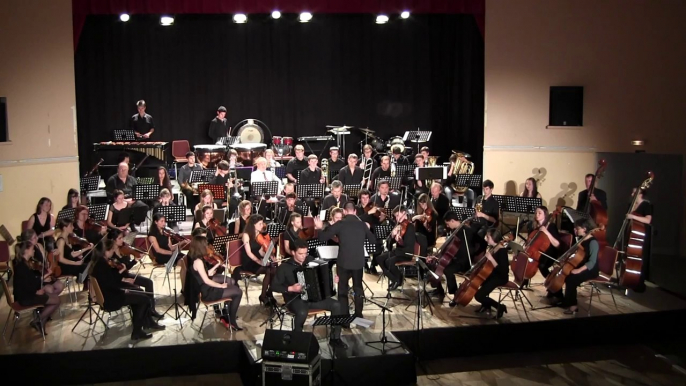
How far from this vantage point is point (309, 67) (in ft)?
61.4

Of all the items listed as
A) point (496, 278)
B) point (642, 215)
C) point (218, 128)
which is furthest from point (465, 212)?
point (218, 128)

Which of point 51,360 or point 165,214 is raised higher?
point 165,214

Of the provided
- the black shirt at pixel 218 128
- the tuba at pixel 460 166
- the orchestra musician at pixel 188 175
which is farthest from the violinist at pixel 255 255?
the black shirt at pixel 218 128

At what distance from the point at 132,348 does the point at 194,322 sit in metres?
1.13

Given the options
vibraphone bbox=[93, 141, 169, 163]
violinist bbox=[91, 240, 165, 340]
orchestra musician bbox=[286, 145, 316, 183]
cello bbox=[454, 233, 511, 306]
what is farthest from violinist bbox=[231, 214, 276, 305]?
vibraphone bbox=[93, 141, 169, 163]

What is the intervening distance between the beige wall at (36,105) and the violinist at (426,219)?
7007 mm

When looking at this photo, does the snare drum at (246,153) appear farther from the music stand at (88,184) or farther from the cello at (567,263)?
the cello at (567,263)

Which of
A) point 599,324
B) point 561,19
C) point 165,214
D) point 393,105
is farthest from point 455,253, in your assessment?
point 393,105

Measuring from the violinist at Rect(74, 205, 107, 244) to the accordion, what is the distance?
12.0 feet

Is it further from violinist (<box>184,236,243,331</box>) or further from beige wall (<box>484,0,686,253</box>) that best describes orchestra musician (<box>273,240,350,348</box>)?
beige wall (<box>484,0,686,253</box>)

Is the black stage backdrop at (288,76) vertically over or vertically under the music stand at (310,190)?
over

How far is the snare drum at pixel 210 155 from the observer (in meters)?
15.1

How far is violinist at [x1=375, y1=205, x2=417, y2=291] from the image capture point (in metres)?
10.4

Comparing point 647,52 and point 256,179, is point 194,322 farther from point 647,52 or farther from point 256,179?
point 647,52
